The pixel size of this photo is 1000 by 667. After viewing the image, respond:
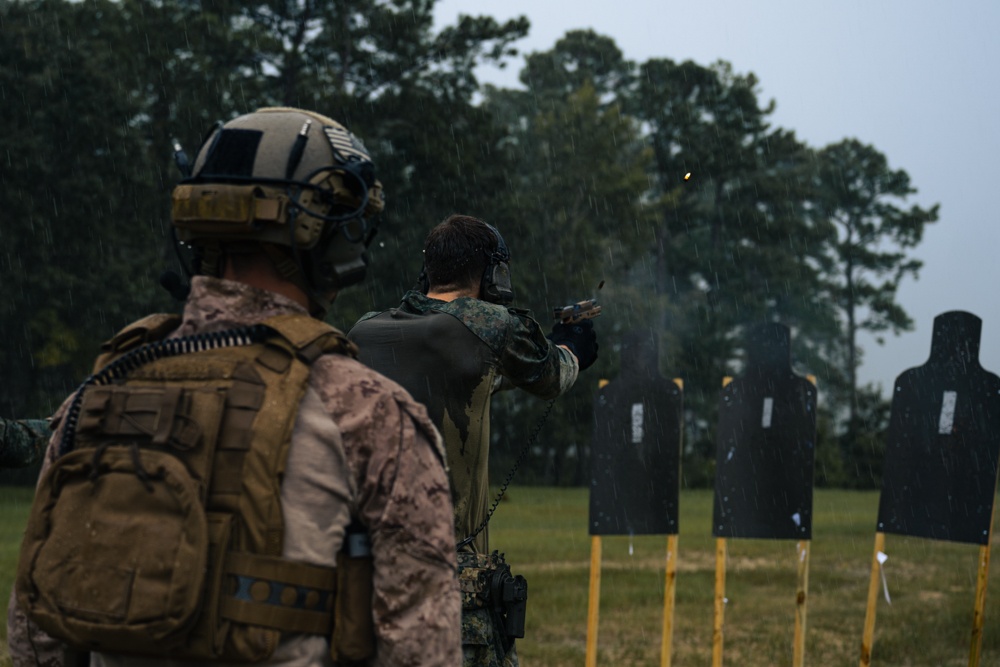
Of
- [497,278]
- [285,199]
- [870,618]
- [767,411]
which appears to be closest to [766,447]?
[767,411]

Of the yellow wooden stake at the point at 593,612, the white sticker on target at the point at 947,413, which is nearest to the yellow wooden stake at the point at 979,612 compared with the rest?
the white sticker on target at the point at 947,413

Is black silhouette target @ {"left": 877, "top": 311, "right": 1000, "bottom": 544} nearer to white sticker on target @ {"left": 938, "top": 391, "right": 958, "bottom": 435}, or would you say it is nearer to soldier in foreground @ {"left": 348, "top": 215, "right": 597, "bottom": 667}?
white sticker on target @ {"left": 938, "top": 391, "right": 958, "bottom": 435}

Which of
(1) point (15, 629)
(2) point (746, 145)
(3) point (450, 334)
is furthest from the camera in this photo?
(2) point (746, 145)

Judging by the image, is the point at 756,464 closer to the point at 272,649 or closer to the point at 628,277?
the point at 272,649

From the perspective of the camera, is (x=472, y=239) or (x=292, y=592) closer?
(x=292, y=592)

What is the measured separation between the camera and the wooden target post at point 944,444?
730cm

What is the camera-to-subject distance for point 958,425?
7.47 m

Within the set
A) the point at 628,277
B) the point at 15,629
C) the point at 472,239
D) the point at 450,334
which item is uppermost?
the point at 628,277

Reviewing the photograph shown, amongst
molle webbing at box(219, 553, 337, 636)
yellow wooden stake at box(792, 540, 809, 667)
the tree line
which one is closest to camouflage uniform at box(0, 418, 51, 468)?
molle webbing at box(219, 553, 337, 636)

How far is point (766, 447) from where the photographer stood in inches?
336

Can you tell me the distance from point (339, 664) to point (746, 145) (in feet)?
154

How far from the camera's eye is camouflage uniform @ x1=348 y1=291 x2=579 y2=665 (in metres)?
3.53

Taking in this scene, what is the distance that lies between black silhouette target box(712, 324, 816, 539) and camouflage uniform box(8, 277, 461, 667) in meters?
6.29

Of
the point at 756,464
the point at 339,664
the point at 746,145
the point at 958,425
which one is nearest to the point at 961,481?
the point at 958,425
